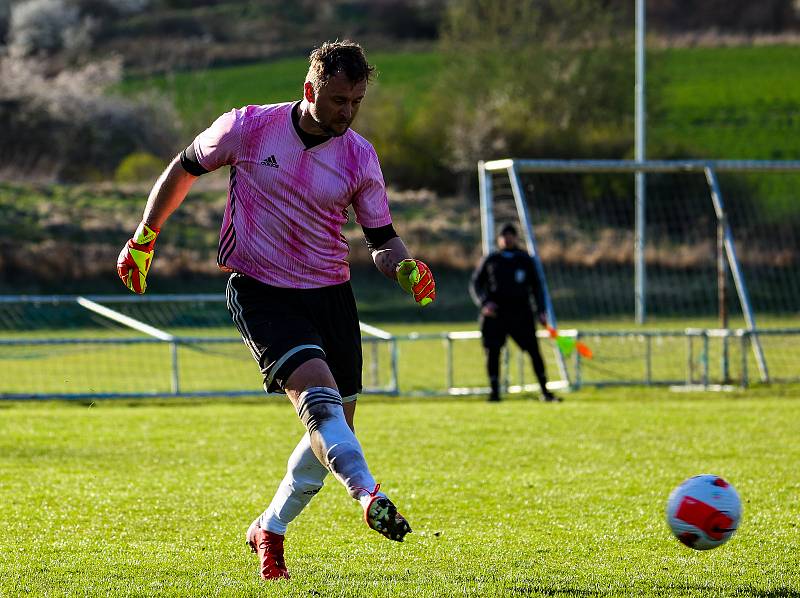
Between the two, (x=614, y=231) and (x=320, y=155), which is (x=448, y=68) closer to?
(x=614, y=231)

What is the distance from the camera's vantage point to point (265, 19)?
2496 inches

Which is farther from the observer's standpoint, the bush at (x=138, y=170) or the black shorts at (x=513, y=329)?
the bush at (x=138, y=170)

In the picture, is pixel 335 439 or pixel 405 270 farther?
pixel 405 270

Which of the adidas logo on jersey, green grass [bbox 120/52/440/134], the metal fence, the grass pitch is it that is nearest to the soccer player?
the adidas logo on jersey

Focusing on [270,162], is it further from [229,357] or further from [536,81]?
[536,81]

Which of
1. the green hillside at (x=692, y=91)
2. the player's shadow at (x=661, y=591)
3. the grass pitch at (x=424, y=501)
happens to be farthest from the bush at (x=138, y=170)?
the player's shadow at (x=661, y=591)

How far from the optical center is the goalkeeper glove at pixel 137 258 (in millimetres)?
5113

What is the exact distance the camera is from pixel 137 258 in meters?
5.11

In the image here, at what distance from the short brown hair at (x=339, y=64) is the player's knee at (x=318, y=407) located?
116 cm

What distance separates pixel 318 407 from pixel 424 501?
284 centimetres

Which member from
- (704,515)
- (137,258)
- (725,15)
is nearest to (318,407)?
(137,258)

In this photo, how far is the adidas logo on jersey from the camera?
5.05 m

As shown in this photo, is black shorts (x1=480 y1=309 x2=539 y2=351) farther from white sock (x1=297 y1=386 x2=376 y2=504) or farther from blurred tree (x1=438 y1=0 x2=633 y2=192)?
blurred tree (x1=438 y1=0 x2=633 y2=192)

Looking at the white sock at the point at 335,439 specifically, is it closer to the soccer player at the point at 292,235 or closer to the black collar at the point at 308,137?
the soccer player at the point at 292,235
